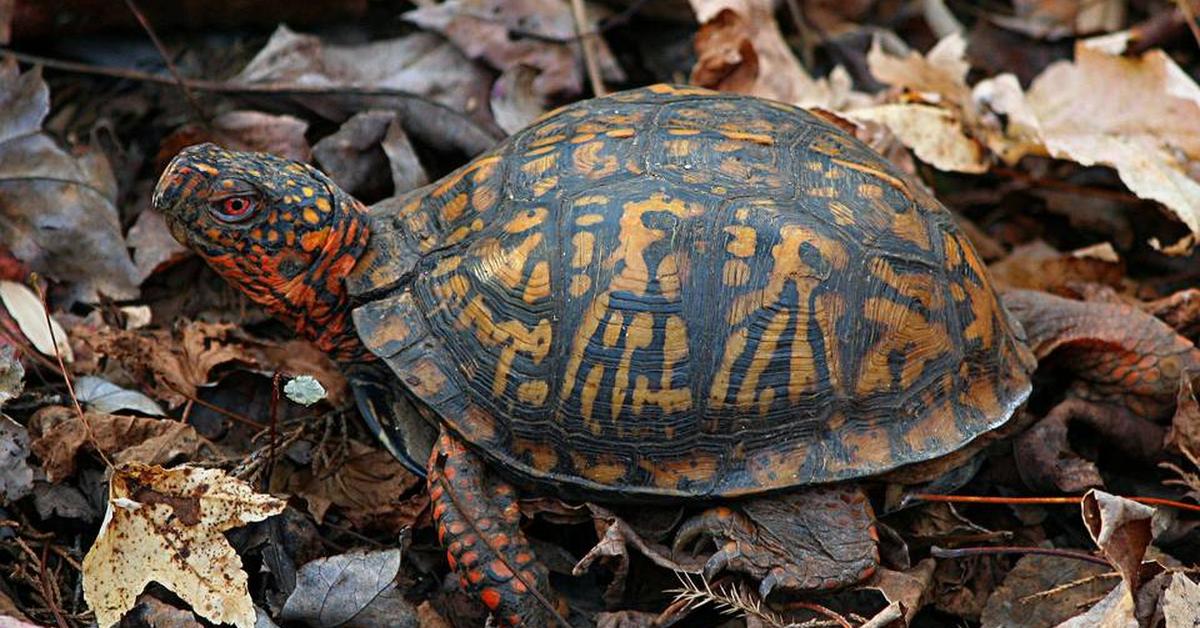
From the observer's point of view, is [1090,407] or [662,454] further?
[1090,407]

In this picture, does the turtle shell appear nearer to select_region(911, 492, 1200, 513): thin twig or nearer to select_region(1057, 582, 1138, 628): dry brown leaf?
select_region(911, 492, 1200, 513): thin twig

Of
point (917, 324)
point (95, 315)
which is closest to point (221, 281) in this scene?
point (95, 315)

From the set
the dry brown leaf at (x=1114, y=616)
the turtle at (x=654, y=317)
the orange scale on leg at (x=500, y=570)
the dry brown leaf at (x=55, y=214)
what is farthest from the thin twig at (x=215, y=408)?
the dry brown leaf at (x=1114, y=616)

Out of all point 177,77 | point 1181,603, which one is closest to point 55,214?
point 177,77

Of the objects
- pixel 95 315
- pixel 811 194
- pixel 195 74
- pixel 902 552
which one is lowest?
pixel 902 552

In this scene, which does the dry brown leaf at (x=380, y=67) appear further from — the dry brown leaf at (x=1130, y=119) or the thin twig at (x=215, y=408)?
the dry brown leaf at (x=1130, y=119)

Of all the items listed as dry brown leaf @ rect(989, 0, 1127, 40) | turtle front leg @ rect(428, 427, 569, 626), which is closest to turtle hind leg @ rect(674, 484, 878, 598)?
turtle front leg @ rect(428, 427, 569, 626)

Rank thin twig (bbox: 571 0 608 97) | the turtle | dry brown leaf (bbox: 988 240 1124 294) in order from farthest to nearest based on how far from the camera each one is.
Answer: thin twig (bbox: 571 0 608 97) < dry brown leaf (bbox: 988 240 1124 294) < the turtle

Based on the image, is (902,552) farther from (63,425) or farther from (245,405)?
(63,425)
